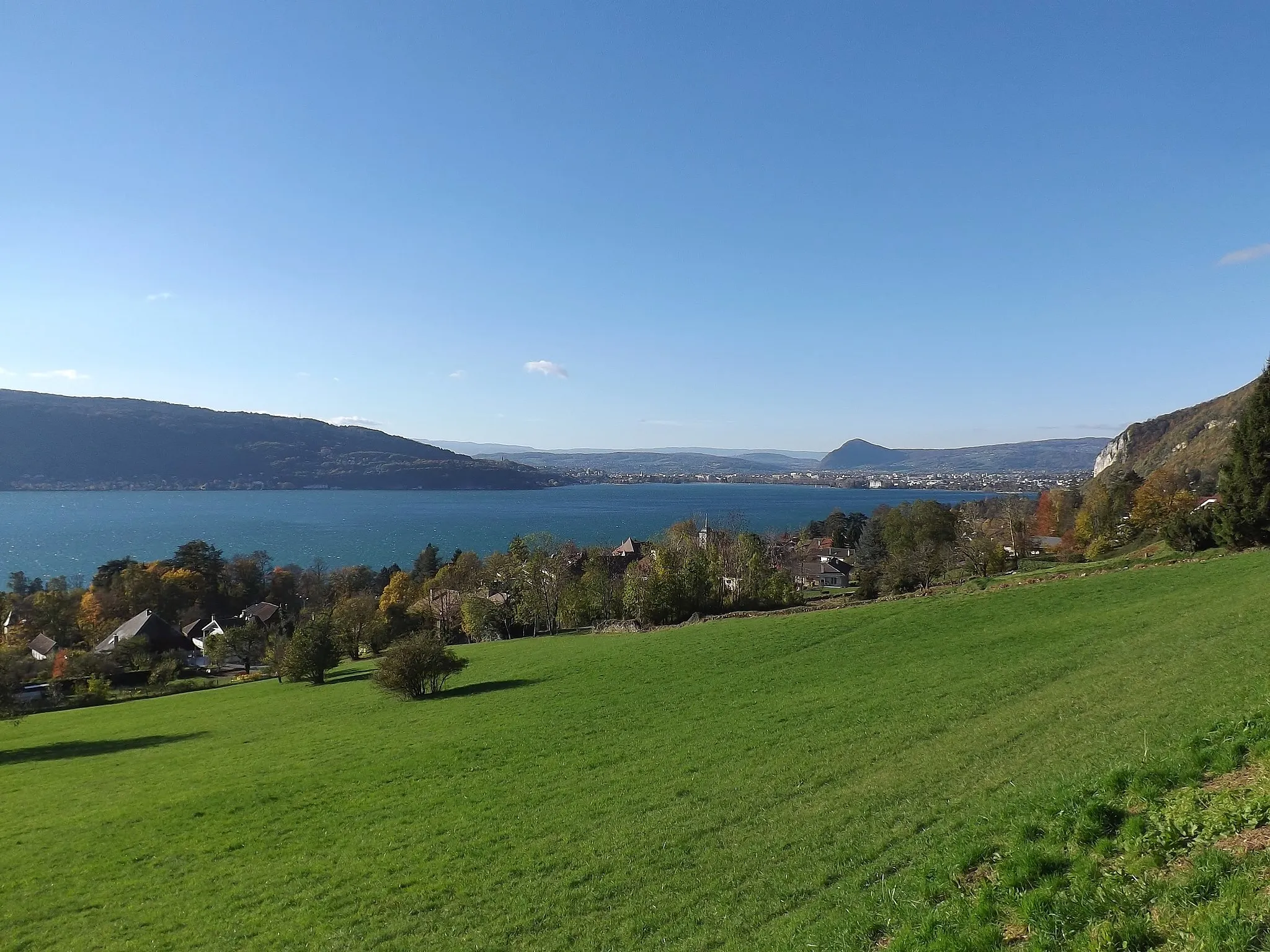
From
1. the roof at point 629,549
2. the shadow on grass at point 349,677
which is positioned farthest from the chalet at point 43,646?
the roof at point 629,549

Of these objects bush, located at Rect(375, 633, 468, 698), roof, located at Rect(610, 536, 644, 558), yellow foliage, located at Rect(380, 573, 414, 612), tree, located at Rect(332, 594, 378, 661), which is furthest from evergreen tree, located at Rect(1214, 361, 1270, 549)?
yellow foliage, located at Rect(380, 573, 414, 612)

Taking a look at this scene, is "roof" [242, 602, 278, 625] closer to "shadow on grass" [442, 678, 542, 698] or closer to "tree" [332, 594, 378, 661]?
"tree" [332, 594, 378, 661]

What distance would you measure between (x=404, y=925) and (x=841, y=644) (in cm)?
1848

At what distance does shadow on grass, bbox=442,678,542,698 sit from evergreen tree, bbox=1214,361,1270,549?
33841 millimetres

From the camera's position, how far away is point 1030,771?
9.74m

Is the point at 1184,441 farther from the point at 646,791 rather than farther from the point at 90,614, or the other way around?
the point at 90,614

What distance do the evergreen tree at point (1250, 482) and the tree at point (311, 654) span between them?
47196mm

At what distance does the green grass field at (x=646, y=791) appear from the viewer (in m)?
8.73

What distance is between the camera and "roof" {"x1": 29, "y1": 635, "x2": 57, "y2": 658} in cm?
6594

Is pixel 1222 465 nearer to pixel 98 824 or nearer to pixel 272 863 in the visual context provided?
pixel 272 863

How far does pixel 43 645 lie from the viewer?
66.9 meters

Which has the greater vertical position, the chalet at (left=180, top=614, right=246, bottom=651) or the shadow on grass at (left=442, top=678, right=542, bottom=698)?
the shadow on grass at (left=442, top=678, right=542, bottom=698)

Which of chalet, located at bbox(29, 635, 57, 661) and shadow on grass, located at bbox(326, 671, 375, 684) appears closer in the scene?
shadow on grass, located at bbox(326, 671, 375, 684)

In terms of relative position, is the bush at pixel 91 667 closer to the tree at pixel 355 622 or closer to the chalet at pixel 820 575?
the tree at pixel 355 622
